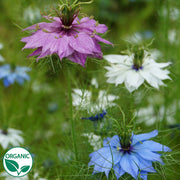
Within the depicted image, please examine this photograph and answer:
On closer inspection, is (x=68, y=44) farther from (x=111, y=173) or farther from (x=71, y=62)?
(x=111, y=173)

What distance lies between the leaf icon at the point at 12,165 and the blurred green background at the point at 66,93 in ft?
0.30

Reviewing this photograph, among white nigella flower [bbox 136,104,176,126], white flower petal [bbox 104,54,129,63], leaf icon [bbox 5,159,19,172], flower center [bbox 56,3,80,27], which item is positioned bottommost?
leaf icon [bbox 5,159,19,172]

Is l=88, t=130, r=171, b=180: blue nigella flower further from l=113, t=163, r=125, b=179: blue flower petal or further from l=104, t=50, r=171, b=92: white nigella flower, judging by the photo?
l=104, t=50, r=171, b=92: white nigella flower

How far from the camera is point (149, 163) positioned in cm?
95

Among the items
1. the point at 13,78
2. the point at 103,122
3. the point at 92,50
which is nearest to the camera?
the point at 92,50

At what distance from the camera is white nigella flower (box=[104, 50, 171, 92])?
3.97 ft

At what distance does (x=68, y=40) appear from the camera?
946mm

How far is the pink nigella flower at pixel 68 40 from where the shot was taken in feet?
3.04

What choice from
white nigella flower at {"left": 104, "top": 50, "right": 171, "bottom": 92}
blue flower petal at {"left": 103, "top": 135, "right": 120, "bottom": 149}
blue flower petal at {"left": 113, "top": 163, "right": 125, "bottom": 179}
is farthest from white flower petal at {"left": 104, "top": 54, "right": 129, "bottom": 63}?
blue flower petal at {"left": 113, "top": 163, "right": 125, "bottom": 179}

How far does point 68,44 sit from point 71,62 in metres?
0.08

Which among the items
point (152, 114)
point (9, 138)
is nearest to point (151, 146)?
point (9, 138)

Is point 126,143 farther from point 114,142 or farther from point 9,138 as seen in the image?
point 9,138

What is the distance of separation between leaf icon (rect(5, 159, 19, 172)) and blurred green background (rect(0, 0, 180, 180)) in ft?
0.30

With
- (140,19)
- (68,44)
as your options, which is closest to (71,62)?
(68,44)
